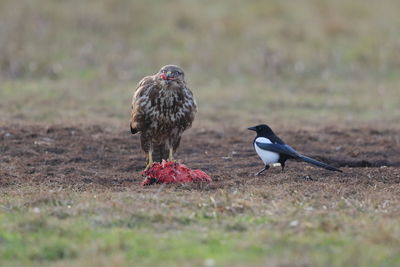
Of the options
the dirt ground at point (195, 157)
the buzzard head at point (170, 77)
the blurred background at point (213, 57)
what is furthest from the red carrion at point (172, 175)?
the blurred background at point (213, 57)

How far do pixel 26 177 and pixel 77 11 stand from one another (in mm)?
13512

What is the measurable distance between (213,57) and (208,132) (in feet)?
24.4

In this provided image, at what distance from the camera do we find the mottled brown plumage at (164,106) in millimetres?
8656

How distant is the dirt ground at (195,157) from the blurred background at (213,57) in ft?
4.99

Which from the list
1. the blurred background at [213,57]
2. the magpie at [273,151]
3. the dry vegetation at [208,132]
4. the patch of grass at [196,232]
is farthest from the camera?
the blurred background at [213,57]

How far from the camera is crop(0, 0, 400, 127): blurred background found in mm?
14938

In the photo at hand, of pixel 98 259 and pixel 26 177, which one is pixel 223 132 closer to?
pixel 26 177

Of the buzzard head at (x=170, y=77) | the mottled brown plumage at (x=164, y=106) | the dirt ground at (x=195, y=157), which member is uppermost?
the buzzard head at (x=170, y=77)

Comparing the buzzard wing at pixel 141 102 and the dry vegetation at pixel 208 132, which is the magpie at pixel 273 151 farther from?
the buzzard wing at pixel 141 102

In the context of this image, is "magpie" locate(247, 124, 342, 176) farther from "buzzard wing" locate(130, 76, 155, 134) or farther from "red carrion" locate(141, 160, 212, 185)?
"buzzard wing" locate(130, 76, 155, 134)

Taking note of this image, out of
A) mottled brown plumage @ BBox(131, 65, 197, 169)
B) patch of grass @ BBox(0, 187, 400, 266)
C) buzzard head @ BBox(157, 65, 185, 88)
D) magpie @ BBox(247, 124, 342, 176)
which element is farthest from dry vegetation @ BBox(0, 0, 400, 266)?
buzzard head @ BBox(157, 65, 185, 88)

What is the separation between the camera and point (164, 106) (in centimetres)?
871

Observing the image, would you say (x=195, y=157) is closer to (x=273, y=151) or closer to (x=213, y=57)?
(x=273, y=151)

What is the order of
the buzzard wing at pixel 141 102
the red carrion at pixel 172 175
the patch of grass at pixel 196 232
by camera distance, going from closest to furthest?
the patch of grass at pixel 196 232 → the red carrion at pixel 172 175 → the buzzard wing at pixel 141 102
